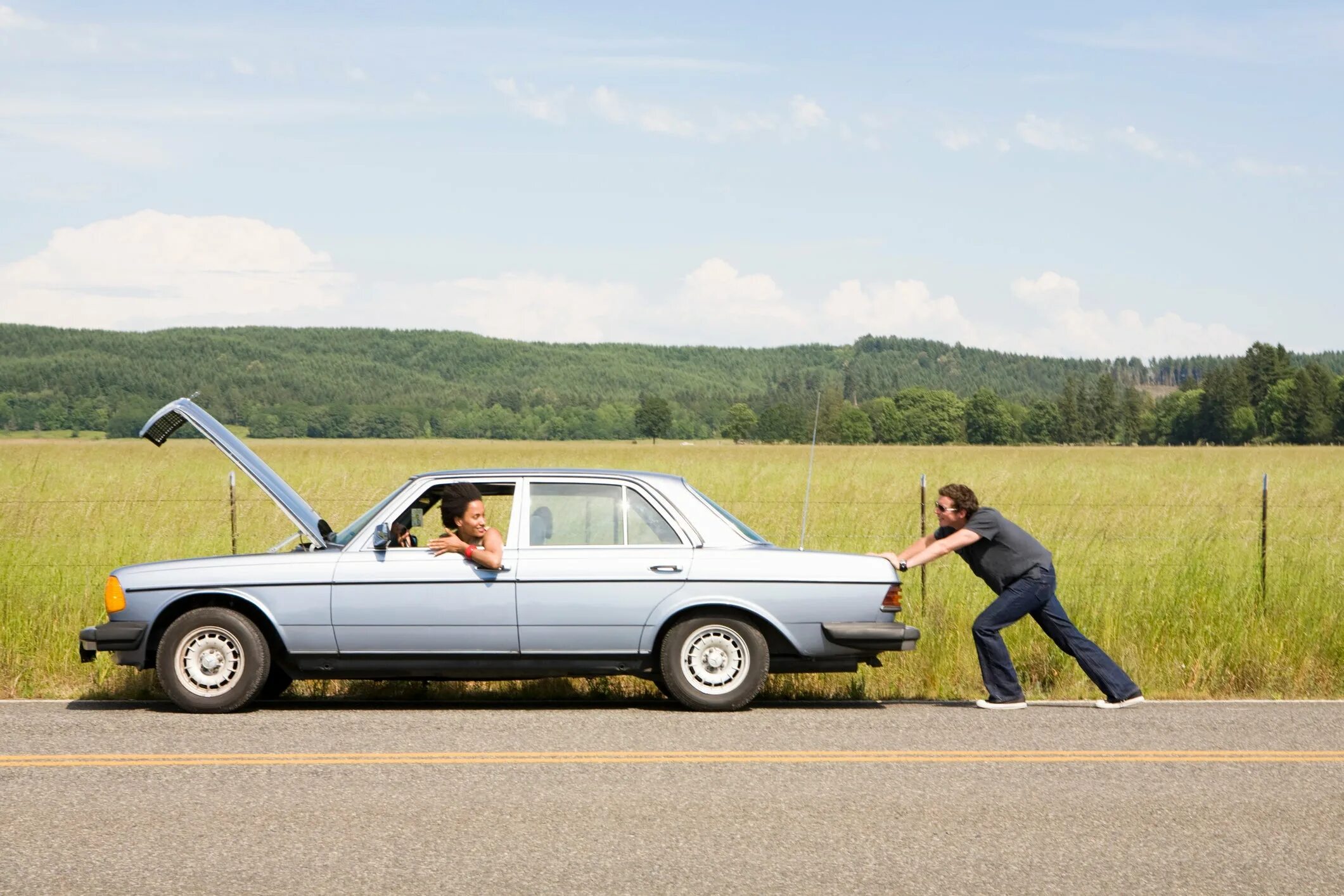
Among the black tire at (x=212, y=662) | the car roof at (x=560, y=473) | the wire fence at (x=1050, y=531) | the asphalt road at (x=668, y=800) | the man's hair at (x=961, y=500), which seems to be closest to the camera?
the asphalt road at (x=668, y=800)

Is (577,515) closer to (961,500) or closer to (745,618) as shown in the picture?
(745,618)

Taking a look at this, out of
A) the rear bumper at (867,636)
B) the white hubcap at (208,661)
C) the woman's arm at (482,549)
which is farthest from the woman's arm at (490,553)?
the rear bumper at (867,636)

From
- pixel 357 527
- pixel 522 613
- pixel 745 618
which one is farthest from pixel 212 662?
pixel 745 618

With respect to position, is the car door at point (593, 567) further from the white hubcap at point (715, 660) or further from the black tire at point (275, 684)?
the black tire at point (275, 684)

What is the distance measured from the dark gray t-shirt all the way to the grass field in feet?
4.12

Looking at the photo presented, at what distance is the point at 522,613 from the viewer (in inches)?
347

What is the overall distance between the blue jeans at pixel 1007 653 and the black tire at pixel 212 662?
453 cm

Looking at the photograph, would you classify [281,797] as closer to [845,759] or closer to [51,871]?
[51,871]

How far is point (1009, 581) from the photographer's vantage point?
9391 mm

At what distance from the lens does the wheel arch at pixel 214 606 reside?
8828 millimetres

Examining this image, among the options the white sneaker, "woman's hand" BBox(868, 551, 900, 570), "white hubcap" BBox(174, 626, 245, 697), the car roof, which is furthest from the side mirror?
the white sneaker

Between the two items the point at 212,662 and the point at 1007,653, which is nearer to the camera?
the point at 212,662

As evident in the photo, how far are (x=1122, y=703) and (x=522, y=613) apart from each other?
3.92 metres

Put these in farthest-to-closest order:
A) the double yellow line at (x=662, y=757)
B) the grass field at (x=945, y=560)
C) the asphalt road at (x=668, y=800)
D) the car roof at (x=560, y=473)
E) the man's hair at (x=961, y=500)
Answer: the grass field at (x=945, y=560) < the man's hair at (x=961, y=500) < the car roof at (x=560, y=473) < the double yellow line at (x=662, y=757) < the asphalt road at (x=668, y=800)
